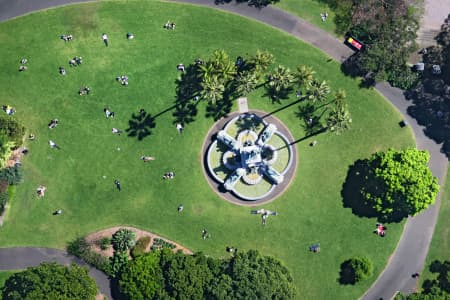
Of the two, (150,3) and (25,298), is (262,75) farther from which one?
(25,298)

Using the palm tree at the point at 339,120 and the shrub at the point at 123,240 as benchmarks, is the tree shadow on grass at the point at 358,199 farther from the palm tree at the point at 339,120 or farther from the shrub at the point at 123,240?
the shrub at the point at 123,240

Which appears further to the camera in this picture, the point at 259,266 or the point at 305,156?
the point at 305,156

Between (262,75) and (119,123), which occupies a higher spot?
(262,75)

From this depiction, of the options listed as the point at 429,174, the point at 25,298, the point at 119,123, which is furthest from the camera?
the point at 119,123

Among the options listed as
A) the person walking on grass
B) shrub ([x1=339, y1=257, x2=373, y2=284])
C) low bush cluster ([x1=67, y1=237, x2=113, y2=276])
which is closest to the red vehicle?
shrub ([x1=339, y1=257, x2=373, y2=284])

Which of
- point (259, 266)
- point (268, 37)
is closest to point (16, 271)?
point (259, 266)

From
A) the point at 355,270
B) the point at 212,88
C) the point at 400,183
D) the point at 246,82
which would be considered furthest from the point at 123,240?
the point at 400,183

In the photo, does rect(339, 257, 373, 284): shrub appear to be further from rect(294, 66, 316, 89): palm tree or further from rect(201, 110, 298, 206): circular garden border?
rect(294, 66, 316, 89): palm tree

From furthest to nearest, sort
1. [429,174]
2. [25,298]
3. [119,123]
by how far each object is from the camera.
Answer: [119,123] < [429,174] < [25,298]
